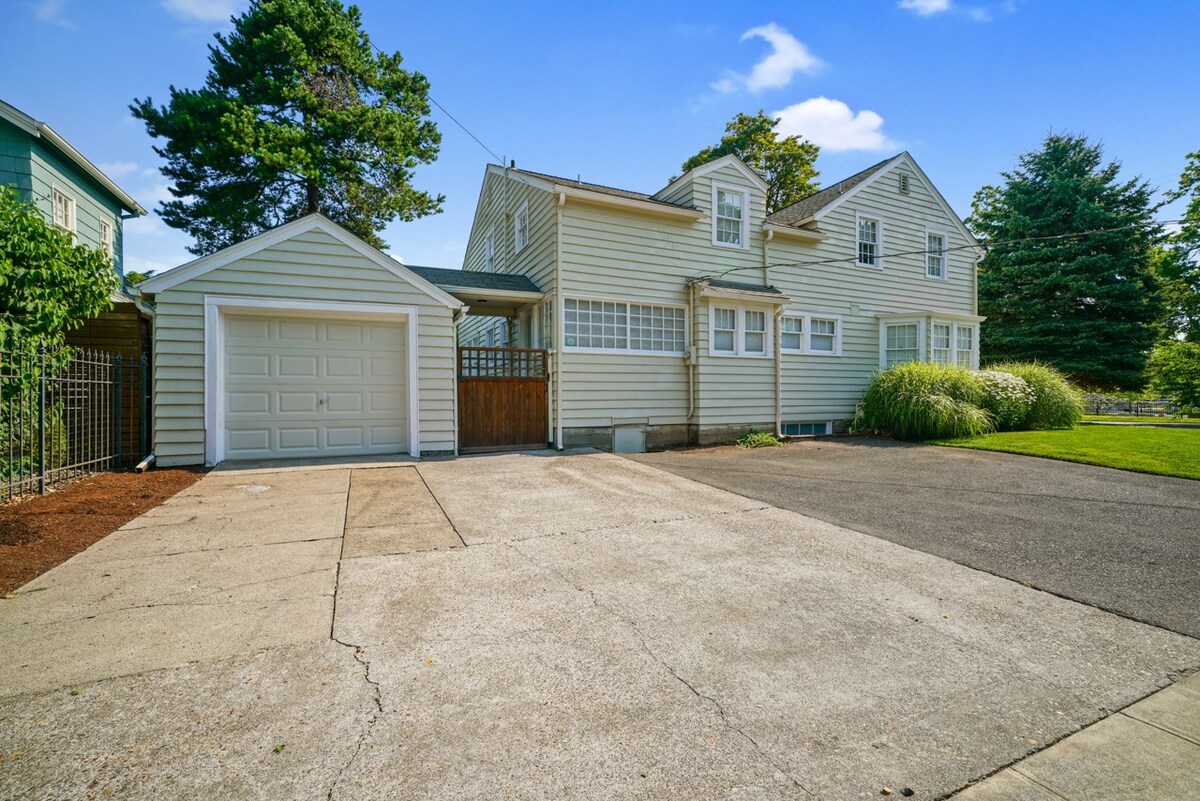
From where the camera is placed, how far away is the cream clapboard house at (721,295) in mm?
11453

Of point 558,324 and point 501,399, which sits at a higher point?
point 558,324

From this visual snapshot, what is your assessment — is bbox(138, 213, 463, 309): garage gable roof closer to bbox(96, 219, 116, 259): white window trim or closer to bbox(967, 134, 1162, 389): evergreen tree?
bbox(96, 219, 116, 259): white window trim

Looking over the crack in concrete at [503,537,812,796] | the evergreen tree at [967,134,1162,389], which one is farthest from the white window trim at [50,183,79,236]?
the evergreen tree at [967,134,1162,389]

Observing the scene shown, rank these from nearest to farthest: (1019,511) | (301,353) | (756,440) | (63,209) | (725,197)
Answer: (1019,511) < (301,353) < (63,209) < (756,440) < (725,197)

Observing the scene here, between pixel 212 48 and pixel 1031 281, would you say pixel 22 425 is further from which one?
pixel 1031 281

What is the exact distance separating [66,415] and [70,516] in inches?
102

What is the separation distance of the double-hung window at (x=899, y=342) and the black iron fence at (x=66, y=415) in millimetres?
17631

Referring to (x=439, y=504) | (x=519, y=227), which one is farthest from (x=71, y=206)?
(x=439, y=504)

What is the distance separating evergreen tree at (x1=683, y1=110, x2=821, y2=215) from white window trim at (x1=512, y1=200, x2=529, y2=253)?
16790mm

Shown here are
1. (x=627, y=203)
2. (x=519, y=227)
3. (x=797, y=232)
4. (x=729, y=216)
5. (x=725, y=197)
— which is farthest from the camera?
(x=797, y=232)

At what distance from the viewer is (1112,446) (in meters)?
10.5

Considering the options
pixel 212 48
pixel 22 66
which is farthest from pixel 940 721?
pixel 212 48

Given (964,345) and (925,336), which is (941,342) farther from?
(964,345)

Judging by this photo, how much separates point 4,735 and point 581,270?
10.3 metres
